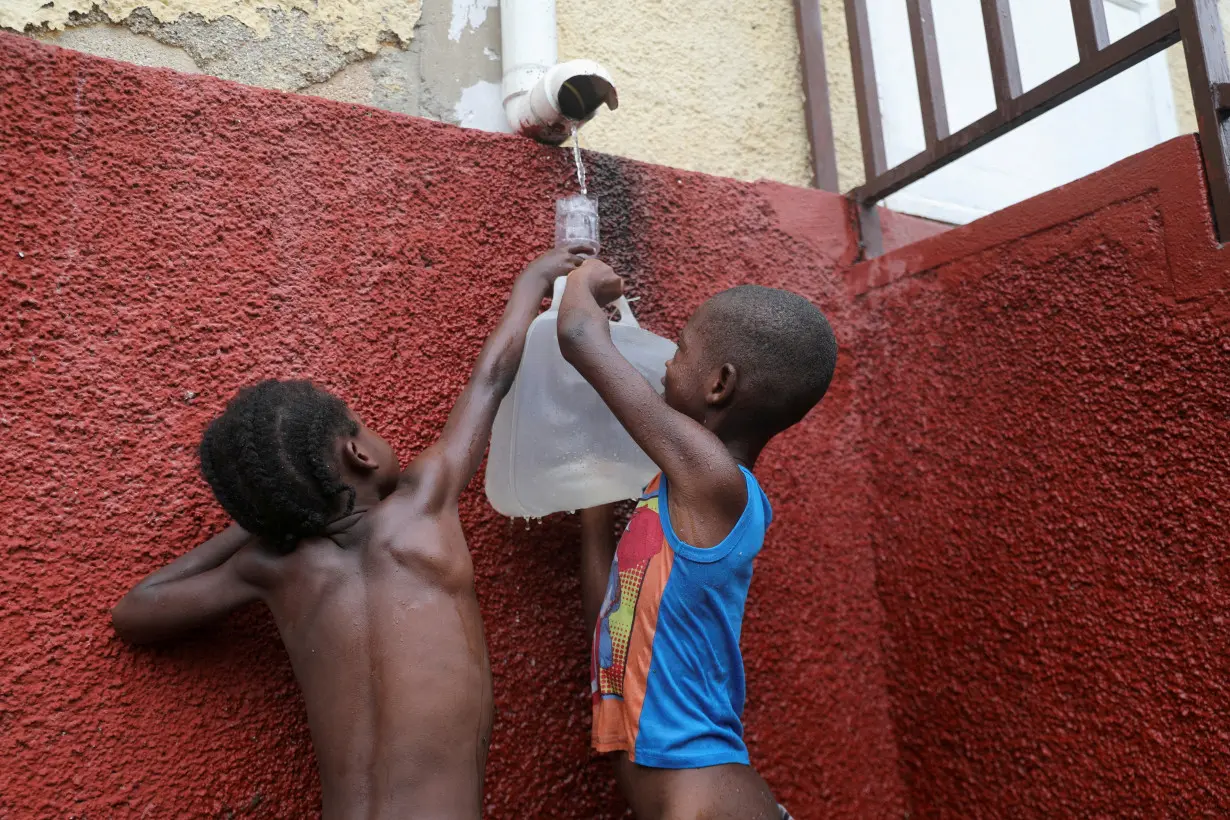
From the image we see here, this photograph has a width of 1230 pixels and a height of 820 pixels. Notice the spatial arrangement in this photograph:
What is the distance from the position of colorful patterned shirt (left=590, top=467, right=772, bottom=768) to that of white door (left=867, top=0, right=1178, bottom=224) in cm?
170

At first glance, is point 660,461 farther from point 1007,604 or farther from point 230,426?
point 1007,604

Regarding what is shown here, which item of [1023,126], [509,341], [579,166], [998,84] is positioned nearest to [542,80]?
[579,166]

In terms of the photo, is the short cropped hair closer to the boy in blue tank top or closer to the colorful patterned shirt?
the boy in blue tank top

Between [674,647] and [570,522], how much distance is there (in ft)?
1.71

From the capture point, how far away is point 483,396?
163 cm

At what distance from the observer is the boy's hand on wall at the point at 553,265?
1804mm

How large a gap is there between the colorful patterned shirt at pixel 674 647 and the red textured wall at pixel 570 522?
0.32 m

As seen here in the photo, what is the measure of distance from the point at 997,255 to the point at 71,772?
2148 millimetres

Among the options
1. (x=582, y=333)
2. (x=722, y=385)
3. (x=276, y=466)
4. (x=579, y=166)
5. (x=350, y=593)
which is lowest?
(x=350, y=593)

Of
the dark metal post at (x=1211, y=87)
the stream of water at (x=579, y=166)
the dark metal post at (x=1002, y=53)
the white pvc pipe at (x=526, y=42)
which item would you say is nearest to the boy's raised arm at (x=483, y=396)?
the stream of water at (x=579, y=166)

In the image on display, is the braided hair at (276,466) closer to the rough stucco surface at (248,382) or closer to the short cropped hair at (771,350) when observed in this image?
the rough stucco surface at (248,382)

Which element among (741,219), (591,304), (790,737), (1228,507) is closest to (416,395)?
(591,304)

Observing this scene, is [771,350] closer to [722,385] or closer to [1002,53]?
[722,385]

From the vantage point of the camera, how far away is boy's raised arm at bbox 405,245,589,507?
1.54 m
